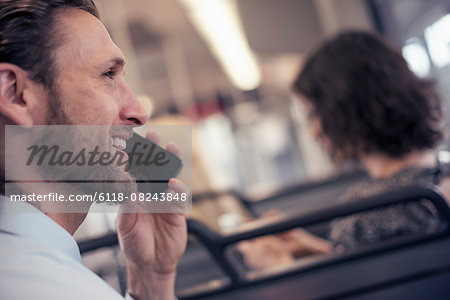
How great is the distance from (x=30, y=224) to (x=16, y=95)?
0.59 ft

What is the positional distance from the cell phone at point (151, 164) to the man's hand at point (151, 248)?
7 cm

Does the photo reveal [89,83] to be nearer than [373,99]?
Yes

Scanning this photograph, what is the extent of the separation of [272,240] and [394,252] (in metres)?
0.61

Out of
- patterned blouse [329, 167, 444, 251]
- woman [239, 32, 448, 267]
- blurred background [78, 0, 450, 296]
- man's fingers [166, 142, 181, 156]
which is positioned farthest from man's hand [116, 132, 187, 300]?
woman [239, 32, 448, 267]

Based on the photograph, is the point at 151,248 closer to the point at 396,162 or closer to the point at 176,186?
the point at 176,186

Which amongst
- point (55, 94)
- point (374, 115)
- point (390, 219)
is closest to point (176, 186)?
point (55, 94)

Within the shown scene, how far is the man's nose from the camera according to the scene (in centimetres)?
64

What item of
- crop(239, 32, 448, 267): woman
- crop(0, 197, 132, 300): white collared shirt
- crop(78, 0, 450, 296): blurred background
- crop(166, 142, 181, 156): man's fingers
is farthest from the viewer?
crop(78, 0, 450, 296): blurred background

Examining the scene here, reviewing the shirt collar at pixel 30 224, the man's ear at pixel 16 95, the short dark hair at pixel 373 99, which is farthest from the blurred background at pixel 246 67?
the shirt collar at pixel 30 224

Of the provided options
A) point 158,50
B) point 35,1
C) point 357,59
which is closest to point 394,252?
point 357,59

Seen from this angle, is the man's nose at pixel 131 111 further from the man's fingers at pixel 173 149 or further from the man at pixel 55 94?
the man's fingers at pixel 173 149

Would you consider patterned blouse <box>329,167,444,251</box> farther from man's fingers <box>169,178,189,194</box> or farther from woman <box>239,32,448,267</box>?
man's fingers <box>169,178,189,194</box>

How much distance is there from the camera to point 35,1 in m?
0.61

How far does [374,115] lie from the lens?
1477 millimetres
